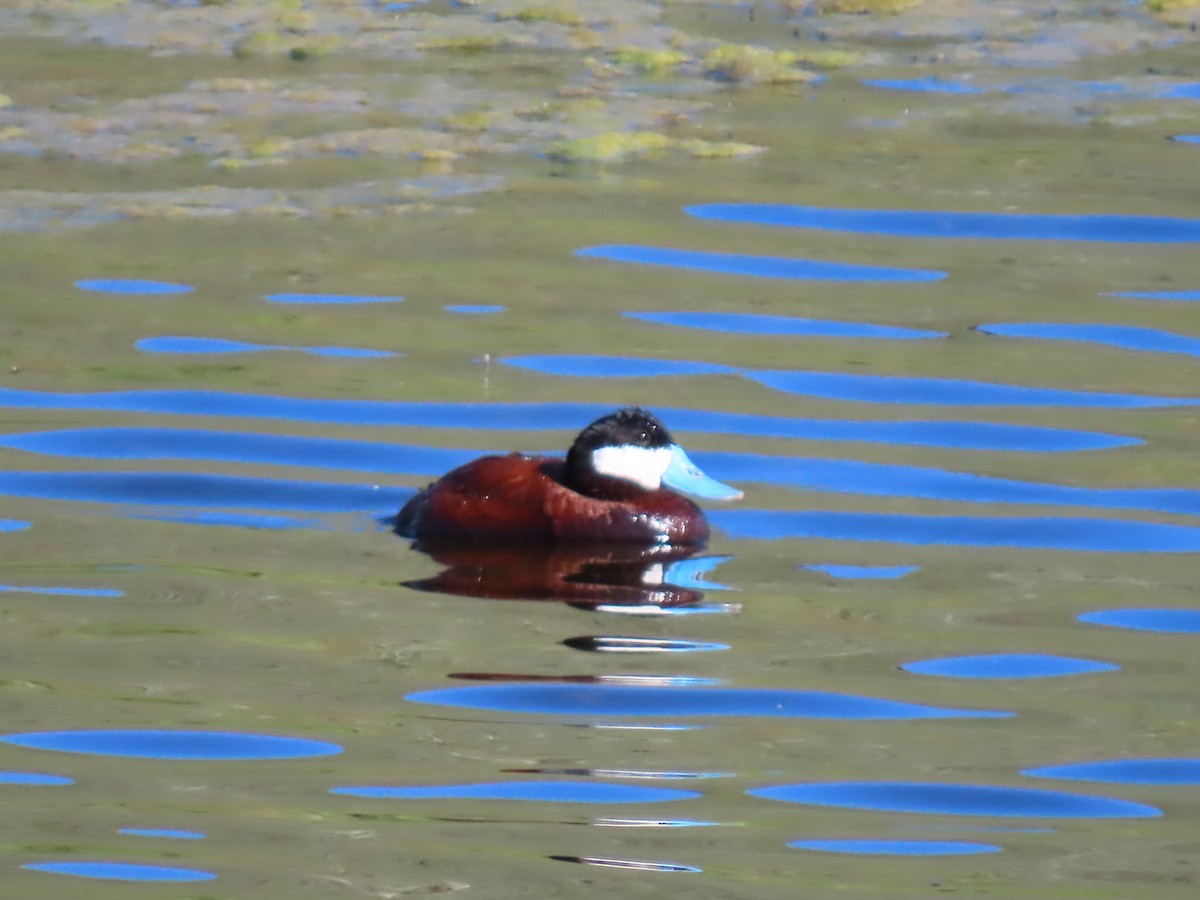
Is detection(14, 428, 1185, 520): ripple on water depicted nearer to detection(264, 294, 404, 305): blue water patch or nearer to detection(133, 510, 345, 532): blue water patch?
detection(133, 510, 345, 532): blue water patch

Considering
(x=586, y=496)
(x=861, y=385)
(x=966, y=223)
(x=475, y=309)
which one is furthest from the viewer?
(x=966, y=223)

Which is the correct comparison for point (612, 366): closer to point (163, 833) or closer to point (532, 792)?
point (532, 792)

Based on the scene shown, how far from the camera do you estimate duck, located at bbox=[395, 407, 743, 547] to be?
25.2 feet

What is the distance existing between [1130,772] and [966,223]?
6539 mm

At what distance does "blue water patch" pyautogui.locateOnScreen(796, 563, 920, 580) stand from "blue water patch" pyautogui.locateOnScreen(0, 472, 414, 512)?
1.55 meters

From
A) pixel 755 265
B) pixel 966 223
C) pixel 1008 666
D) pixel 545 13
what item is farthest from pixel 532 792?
pixel 545 13

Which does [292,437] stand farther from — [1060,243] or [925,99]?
[925,99]

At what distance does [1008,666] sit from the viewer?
6273mm

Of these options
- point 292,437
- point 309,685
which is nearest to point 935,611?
point 309,685

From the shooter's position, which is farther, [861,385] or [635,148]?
[635,148]

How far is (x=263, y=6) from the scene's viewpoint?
15500mm

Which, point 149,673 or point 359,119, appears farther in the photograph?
point 359,119

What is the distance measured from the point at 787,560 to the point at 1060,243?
455cm

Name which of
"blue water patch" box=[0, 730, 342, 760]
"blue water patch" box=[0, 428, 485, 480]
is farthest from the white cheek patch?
"blue water patch" box=[0, 730, 342, 760]
